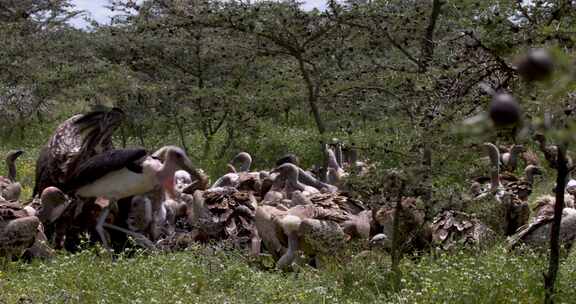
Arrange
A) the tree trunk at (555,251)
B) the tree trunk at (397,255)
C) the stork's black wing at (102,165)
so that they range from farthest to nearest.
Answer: the stork's black wing at (102,165), the tree trunk at (397,255), the tree trunk at (555,251)

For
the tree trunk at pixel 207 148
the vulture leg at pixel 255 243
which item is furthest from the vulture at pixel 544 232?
the tree trunk at pixel 207 148

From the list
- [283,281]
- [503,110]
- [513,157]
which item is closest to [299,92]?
[513,157]

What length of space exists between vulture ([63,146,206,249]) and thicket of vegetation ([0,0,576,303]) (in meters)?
1.23

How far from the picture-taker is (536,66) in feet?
3.13

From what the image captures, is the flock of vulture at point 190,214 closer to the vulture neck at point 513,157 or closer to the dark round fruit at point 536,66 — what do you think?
the vulture neck at point 513,157

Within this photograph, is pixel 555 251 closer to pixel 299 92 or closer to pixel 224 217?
pixel 224 217

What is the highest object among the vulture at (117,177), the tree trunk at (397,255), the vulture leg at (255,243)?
the vulture at (117,177)

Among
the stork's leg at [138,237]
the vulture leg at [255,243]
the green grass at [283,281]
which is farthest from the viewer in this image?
the stork's leg at [138,237]

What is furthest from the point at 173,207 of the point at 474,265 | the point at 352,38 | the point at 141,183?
the point at 352,38

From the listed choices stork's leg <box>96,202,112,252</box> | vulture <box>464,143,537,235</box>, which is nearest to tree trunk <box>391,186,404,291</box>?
vulture <box>464,143,537,235</box>

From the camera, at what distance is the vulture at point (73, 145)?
754 centimetres

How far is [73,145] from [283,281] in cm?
309

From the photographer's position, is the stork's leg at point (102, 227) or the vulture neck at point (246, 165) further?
the vulture neck at point (246, 165)

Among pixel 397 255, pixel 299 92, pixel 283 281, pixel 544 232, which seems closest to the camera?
pixel 283 281
